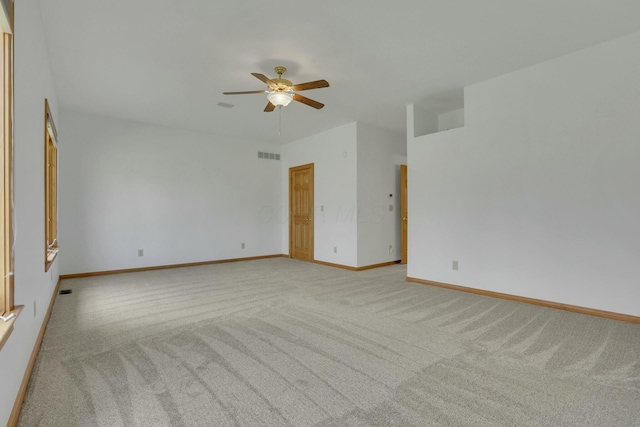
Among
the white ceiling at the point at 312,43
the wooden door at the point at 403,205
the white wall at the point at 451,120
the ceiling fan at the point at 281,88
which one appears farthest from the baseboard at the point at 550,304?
the ceiling fan at the point at 281,88

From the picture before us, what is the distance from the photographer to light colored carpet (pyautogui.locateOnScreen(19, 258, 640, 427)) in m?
1.65

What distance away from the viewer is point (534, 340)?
2570 mm

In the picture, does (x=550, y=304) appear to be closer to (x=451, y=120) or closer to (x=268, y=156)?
(x=451, y=120)

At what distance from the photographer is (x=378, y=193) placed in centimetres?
598

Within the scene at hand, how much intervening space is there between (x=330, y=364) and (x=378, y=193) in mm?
4207

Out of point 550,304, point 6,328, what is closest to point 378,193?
point 550,304

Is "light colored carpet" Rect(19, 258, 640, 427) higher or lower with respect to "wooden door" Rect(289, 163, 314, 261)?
lower

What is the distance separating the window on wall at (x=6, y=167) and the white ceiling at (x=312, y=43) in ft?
3.93

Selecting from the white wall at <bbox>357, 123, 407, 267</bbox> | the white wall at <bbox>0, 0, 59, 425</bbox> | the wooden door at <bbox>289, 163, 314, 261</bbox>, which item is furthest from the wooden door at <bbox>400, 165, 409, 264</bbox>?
the white wall at <bbox>0, 0, 59, 425</bbox>

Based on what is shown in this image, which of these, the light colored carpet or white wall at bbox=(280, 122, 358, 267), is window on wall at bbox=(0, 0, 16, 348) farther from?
white wall at bbox=(280, 122, 358, 267)

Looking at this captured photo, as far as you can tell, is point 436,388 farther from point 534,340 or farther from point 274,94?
point 274,94

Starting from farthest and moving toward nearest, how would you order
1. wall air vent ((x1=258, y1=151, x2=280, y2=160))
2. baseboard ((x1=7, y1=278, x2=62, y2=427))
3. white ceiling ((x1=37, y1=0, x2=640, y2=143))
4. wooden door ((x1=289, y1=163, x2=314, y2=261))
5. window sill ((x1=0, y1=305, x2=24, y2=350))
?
wall air vent ((x1=258, y1=151, x2=280, y2=160)) < wooden door ((x1=289, y1=163, x2=314, y2=261)) < white ceiling ((x1=37, y1=0, x2=640, y2=143)) < baseboard ((x1=7, y1=278, x2=62, y2=427)) < window sill ((x1=0, y1=305, x2=24, y2=350))

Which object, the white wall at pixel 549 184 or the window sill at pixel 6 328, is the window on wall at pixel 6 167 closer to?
the window sill at pixel 6 328

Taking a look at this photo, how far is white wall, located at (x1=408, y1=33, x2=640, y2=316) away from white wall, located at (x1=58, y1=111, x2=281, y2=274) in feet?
13.3
